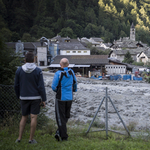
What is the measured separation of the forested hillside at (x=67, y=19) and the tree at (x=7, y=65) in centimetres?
9372

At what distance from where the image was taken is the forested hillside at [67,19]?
114 m

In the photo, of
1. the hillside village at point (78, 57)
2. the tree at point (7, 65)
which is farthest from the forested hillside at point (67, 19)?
the tree at point (7, 65)

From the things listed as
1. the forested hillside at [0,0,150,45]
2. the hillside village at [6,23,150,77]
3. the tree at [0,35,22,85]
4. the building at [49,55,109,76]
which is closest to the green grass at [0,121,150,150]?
the tree at [0,35,22,85]

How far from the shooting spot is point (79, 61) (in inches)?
1609

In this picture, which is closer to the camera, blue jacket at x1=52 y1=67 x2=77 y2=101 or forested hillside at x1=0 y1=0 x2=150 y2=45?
blue jacket at x1=52 y1=67 x2=77 y2=101

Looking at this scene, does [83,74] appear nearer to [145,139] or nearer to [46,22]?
[145,139]

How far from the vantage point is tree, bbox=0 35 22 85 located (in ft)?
21.7

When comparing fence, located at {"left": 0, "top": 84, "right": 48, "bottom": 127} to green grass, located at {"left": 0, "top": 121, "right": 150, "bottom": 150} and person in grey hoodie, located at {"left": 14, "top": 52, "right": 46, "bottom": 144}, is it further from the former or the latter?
person in grey hoodie, located at {"left": 14, "top": 52, "right": 46, "bottom": 144}

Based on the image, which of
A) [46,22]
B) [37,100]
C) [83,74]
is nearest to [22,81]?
[37,100]

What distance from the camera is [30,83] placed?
411cm

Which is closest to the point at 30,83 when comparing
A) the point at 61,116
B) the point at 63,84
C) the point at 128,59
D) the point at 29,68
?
the point at 29,68

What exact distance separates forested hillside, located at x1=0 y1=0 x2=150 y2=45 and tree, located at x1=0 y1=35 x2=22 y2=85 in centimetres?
9372

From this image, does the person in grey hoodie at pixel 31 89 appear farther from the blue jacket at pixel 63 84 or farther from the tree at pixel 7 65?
the tree at pixel 7 65

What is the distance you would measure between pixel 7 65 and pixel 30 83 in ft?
10.5
